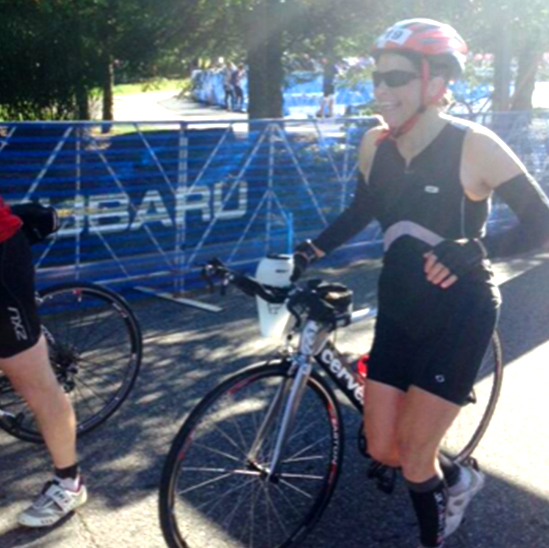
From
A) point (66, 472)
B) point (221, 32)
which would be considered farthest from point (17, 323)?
point (221, 32)

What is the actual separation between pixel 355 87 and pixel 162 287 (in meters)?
12.0

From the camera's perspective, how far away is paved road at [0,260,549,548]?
414 cm

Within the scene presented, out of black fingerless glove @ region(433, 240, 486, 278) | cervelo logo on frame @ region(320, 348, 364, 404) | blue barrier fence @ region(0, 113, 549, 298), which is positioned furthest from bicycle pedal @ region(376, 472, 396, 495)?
blue barrier fence @ region(0, 113, 549, 298)

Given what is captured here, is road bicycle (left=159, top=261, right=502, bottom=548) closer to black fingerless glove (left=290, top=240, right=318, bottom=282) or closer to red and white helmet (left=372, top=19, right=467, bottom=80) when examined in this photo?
black fingerless glove (left=290, top=240, right=318, bottom=282)

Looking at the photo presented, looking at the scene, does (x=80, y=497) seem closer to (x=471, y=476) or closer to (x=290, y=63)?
(x=471, y=476)

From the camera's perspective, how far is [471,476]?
3898mm

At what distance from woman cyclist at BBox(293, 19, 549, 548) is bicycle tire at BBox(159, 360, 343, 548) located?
32 cm

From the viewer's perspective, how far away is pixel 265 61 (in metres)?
14.1

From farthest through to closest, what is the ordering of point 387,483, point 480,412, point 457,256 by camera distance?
point 480,412 < point 387,483 < point 457,256

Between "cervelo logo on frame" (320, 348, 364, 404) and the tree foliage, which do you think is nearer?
"cervelo logo on frame" (320, 348, 364, 404)

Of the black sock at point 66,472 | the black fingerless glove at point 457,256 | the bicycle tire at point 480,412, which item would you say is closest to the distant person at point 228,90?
the bicycle tire at point 480,412

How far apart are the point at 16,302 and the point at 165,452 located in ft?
4.60

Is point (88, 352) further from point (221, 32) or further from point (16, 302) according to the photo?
point (221, 32)

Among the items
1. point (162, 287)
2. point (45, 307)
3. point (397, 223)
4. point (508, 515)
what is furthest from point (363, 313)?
point (162, 287)
